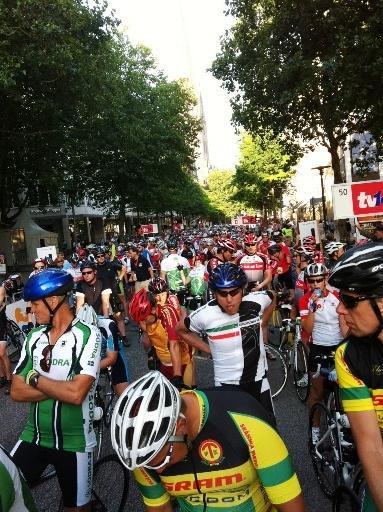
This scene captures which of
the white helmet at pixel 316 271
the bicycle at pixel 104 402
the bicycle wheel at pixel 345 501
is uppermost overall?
the white helmet at pixel 316 271

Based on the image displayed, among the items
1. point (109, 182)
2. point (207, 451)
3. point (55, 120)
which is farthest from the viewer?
point (109, 182)

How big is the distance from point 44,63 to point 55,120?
5.83 m

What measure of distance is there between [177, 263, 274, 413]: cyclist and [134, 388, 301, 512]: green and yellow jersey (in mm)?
1728

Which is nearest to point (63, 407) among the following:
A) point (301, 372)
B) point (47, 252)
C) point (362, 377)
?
point (362, 377)

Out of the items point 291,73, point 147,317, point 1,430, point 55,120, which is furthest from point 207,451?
point 55,120

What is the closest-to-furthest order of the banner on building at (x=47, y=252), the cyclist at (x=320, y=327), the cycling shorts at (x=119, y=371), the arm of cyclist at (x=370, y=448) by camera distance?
the arm of cyclist at (x=370, y=448) < the cyclist at (x=320, y=327) < the cycling shorts at (x=119, y=371) < the banner on building at (x=47, y=252)

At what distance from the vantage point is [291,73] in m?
16.2

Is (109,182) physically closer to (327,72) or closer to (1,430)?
(327,72)

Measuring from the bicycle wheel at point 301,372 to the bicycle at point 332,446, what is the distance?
63.8 inches

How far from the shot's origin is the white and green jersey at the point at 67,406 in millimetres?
2973

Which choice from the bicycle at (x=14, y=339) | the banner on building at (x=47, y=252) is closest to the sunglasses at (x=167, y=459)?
the bicycle at (x=14, y=339)

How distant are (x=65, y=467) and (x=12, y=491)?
973 mm

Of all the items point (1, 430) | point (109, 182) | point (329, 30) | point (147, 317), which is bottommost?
point (1, 430)

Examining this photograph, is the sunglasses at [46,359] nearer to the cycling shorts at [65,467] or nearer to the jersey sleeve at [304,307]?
the cycling shorts at [65,467]
